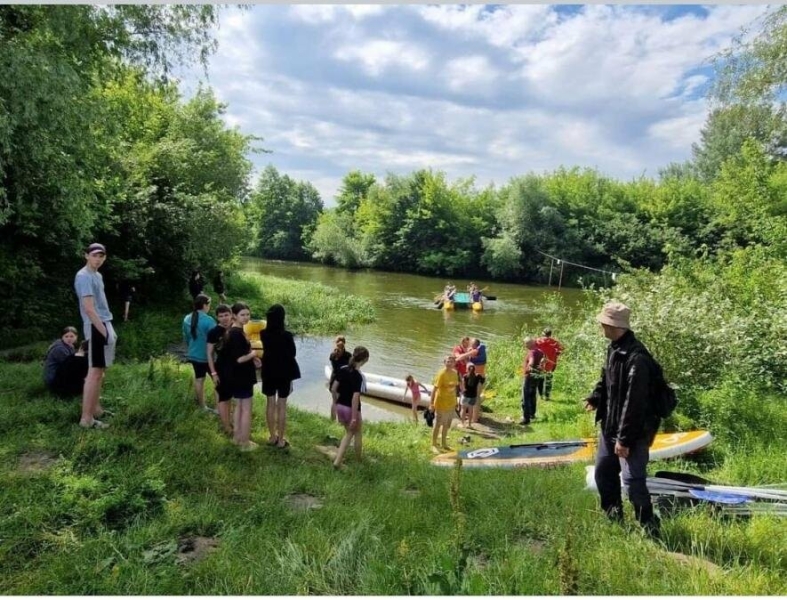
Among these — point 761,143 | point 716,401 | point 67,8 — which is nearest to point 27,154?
point 67,8

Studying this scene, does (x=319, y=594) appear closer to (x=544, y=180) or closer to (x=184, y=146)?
(x=184, y=146)

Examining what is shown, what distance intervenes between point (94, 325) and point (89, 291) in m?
0.32

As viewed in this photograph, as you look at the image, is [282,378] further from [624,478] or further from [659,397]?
[659,397]

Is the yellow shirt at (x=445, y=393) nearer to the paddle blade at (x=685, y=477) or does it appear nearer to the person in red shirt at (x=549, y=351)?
the person in red shirt at (x=549, y=351)

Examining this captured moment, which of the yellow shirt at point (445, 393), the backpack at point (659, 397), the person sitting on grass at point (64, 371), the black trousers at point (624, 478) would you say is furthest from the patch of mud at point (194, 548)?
the yellow shirt at point (445, 393)

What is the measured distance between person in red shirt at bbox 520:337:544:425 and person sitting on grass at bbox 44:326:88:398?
273 inches

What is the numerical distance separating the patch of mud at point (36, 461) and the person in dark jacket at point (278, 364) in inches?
77.6

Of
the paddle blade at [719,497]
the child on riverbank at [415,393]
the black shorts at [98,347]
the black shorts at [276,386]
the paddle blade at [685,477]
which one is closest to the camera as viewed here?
the paddle blade at [719,497]

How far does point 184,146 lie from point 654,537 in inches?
715

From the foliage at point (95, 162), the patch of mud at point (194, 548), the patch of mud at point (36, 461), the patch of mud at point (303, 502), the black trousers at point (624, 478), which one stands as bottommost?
the patch of mud at point (303, 502)

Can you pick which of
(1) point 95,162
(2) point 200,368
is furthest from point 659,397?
(1) point 95,162

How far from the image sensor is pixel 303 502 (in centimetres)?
429

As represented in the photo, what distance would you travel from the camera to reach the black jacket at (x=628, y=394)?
11.3ft

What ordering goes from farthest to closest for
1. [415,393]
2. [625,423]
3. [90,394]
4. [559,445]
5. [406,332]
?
[406,332] → [415,393] → [559,445] → [90,394] → [625,423]
